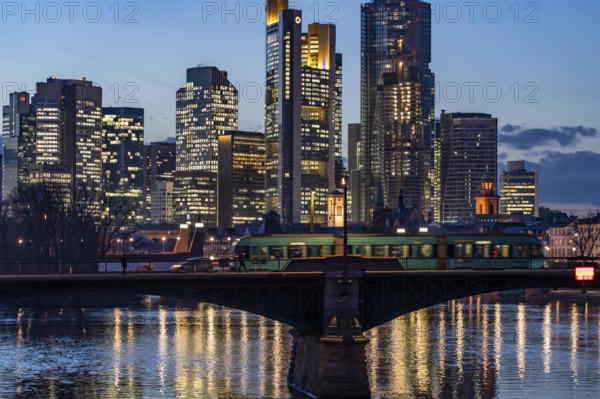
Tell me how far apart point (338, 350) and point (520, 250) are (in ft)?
129

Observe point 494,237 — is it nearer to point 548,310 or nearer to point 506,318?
point 506,318

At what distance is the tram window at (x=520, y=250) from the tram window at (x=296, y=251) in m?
19.9

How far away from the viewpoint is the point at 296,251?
10212cm

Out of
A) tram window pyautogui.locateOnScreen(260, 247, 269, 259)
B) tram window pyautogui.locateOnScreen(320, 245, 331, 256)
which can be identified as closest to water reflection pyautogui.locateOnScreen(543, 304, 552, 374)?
tram window pyautogui.locateOnScreen(320, 245, 331, 256)

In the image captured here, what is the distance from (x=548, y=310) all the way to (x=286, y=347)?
63300 millimetres

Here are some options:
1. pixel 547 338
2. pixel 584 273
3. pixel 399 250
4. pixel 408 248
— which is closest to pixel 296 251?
pixel 399 250

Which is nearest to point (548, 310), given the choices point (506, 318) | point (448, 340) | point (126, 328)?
point (506, 318)

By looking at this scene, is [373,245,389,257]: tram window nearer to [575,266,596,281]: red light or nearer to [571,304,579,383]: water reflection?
[571,304,579,383]: water reflection

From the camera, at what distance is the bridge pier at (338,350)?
242ft

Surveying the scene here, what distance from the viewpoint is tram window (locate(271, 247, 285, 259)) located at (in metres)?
103

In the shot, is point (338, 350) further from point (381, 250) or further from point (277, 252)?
point (381, 250)

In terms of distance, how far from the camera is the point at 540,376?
295 ft

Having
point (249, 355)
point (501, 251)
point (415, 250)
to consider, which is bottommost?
point (249, 355)

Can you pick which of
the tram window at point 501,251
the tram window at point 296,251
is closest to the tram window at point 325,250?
the tram window at point 296,251
